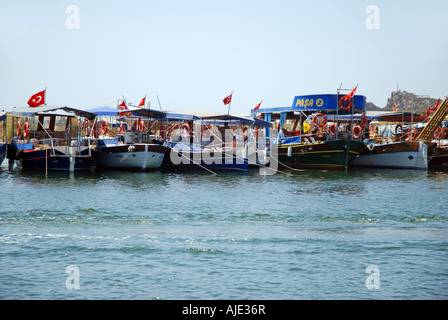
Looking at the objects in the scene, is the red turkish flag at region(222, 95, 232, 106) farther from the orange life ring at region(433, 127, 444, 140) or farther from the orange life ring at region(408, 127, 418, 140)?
the orange life ring at region(433, 127, 444, 140)

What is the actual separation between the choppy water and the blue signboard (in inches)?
413

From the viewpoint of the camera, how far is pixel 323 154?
32188 millimetres

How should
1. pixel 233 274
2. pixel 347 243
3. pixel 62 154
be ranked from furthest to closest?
pixel 62 154, pixel 347 243, pixel 233 274

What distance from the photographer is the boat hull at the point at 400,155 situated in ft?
116

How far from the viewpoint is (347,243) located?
1343 cm

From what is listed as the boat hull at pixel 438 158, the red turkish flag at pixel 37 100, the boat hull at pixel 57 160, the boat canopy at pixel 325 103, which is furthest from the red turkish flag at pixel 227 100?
the boat hull at pixel 438 158

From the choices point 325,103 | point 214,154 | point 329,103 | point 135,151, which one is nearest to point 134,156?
point 135,151

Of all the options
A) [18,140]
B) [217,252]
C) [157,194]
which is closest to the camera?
[217,252]

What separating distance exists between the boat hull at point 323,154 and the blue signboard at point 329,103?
2.29m

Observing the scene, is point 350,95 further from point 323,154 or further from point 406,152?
point 406,152

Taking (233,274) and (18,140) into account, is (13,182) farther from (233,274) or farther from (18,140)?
(233,274)

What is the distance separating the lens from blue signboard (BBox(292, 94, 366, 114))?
32.4m
